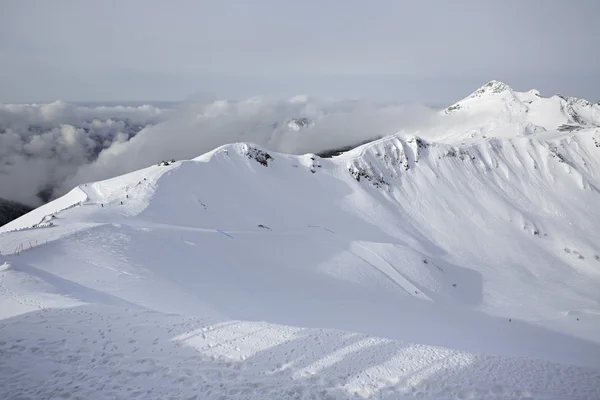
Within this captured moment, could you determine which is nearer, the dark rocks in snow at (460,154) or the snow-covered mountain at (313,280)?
the snow-covered mountain at (313,280)

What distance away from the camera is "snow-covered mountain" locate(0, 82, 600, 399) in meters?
7.84

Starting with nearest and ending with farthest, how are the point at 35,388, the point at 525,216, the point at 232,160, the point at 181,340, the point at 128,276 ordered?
the point at 35,388, the point at 181,340, the point at 128,276, the point at 232,160, the point at 525,216

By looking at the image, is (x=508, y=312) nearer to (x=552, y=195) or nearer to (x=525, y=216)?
(x=525, y=216)

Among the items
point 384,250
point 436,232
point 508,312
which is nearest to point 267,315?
point 384,250

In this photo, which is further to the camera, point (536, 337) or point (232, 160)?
point (232, 160)

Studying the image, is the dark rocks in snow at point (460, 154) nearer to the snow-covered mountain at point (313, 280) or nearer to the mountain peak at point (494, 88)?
the snow-covered mountain at point (313, 280)

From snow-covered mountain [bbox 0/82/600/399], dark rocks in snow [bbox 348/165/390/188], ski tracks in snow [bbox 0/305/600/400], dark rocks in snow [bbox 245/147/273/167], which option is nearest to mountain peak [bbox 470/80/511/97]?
snow-covered mountain [bbox 0/82/600/399]

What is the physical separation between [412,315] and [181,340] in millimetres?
19624

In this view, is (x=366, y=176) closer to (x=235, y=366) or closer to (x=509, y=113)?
(x=235, y=366)

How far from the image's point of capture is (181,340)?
909 cm

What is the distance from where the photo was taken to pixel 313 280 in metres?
24.1

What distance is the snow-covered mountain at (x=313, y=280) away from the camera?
25.7ft

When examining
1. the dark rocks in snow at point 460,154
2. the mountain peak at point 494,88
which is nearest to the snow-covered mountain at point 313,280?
the dark rocks in snow at point 460,154

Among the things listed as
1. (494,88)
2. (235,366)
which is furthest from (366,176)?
(494,88)
